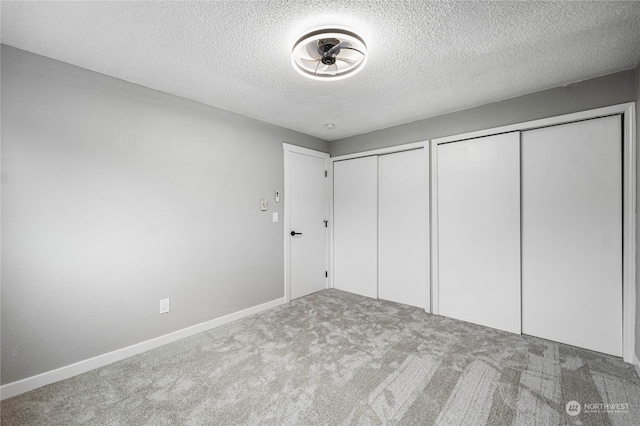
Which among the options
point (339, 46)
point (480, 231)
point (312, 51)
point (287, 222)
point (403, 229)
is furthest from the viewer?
point (287, 222)

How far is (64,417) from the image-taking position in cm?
163

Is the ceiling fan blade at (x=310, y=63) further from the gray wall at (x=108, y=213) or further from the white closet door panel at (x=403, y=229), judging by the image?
the white closet door panel at (x=403, y=229)

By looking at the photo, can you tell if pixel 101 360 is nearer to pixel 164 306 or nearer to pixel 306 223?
pixel 164 306

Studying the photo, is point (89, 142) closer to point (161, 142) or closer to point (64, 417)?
point (161, 142)

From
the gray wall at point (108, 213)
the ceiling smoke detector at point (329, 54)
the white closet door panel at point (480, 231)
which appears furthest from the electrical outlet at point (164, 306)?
the white closet door panel at point (480, 231)

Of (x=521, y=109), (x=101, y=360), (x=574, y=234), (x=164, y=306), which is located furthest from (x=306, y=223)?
(x=574, y=234)

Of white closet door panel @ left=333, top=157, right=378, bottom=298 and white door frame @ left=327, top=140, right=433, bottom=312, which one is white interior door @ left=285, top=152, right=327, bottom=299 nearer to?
white door frame @ left=327, top=140, right=433, bottom=312

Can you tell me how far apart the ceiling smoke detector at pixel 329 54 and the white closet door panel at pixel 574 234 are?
6.46ft

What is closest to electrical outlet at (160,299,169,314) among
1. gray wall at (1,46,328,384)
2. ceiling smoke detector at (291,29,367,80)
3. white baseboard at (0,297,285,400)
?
gray wall at (1,46,328,384)

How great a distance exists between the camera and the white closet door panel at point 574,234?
2238mm

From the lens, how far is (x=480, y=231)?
289cm

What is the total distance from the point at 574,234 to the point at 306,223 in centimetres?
290

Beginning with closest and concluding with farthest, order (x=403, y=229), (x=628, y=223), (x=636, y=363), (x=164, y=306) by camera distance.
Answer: (x=636, y=363)
(x=628, y=223)
(x=164, y=306)
(x=403, y=229)

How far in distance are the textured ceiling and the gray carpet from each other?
7.70ft
